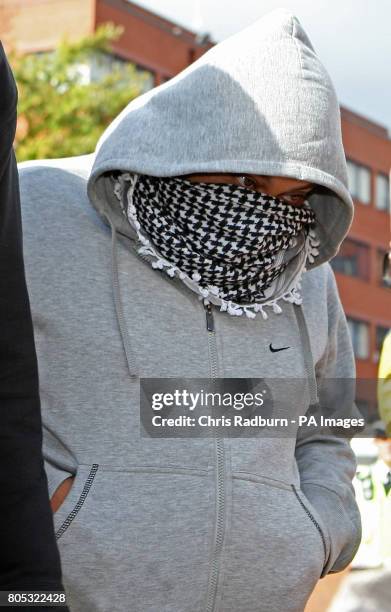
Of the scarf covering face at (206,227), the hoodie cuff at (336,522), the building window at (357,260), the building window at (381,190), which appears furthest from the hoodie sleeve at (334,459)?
the building window at (381,190)

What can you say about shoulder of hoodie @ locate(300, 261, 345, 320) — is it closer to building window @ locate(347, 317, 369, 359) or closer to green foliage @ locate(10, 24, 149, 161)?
green foliage @ locate(10, 24, 149, 161)

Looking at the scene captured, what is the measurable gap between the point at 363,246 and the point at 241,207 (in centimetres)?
4614

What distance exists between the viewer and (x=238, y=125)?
2.91 metres

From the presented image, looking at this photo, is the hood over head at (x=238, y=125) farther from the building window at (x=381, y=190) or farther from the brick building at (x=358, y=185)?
the building window at (x=381, y=190)

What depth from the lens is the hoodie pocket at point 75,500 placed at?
8.38 feet

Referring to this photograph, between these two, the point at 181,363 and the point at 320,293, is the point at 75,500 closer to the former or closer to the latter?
the point at 181,363

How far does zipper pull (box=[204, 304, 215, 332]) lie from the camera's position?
2.89 meters

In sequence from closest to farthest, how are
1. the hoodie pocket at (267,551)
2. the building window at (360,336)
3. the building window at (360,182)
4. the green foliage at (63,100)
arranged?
the hoodie pocket at (267,551) < the green foliage at (63,100) < the building window at (360,336) < the building window at (360,182)

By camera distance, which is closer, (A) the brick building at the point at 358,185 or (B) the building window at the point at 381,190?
(A) the brick building at the point at 358,185

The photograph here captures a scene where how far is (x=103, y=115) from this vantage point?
20.1 meters

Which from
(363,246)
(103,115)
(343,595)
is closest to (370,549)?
(343,595)

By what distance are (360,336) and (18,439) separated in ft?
152

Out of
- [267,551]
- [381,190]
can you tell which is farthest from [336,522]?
[381,190]

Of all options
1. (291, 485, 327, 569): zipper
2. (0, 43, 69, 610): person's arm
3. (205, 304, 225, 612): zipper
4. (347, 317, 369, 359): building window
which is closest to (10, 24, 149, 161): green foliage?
(291, 485, 327, 569): zipper
